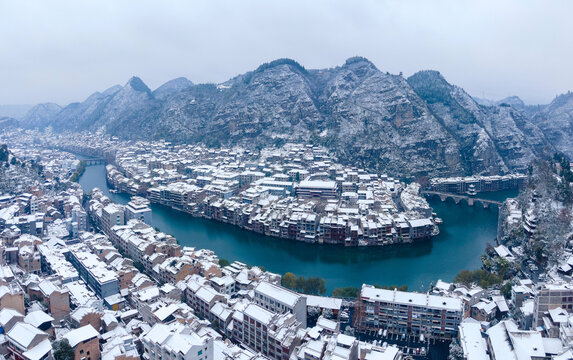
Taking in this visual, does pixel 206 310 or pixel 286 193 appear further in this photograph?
pixel 286 193

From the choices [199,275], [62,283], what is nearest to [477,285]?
[199,275]

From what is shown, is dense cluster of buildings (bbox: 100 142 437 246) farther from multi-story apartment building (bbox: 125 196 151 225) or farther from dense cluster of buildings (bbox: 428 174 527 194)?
multi-story apartment building (bbox: 125 196 151 225)

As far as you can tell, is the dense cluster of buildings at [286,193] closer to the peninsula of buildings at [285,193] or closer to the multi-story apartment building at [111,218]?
the peninsula of buildings at [285,193]

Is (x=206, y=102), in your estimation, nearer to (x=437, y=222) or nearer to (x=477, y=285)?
(x=437, y=222)

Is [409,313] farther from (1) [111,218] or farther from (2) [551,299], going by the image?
(1) [111,218]

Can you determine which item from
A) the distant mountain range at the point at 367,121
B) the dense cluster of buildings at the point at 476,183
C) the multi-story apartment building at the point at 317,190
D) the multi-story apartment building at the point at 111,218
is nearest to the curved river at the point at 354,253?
the multi-story apartment building at the point at 111,218

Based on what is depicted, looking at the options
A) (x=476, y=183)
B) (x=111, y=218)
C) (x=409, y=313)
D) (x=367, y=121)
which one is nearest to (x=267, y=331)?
(x=409, y=313)
